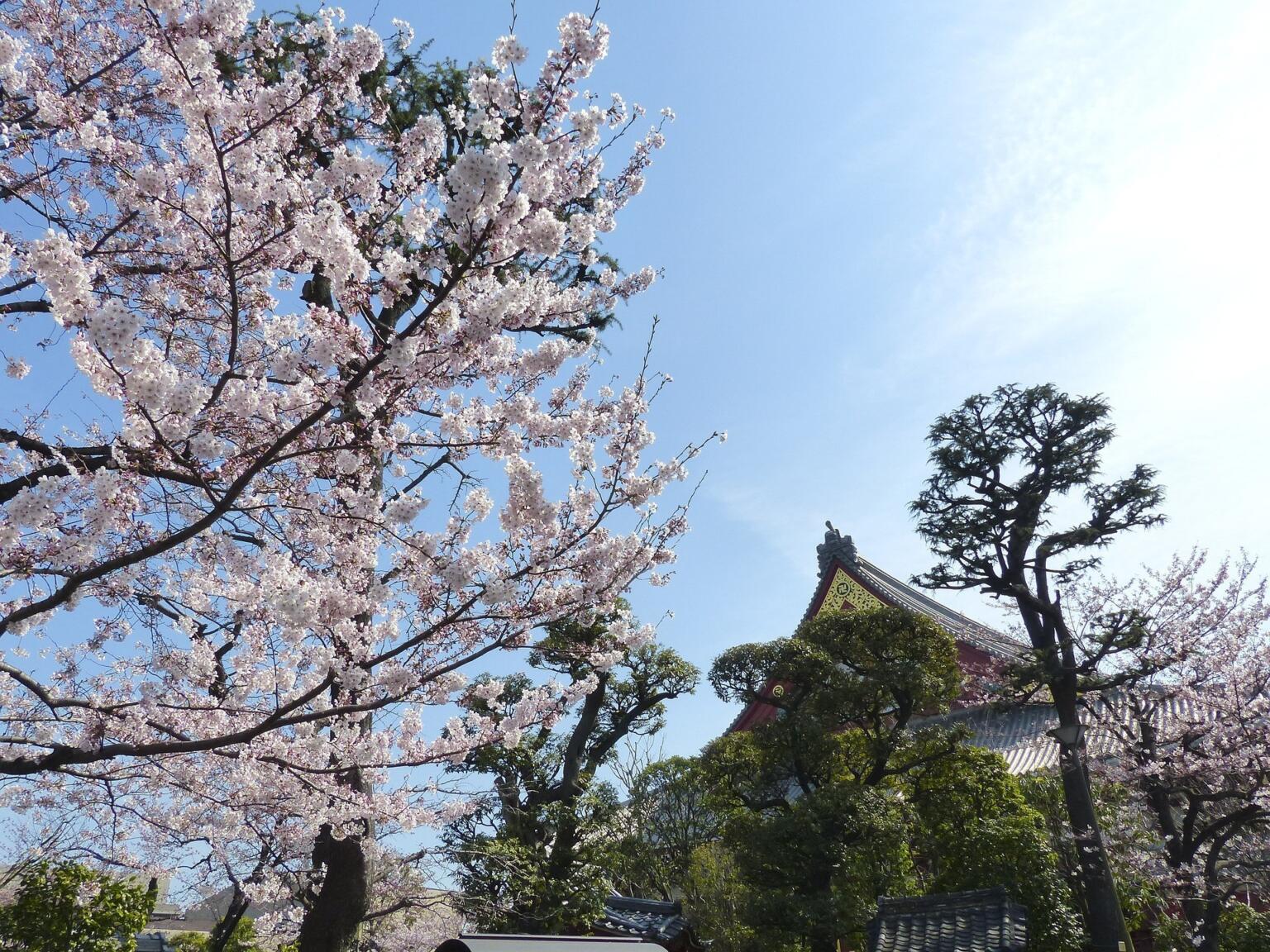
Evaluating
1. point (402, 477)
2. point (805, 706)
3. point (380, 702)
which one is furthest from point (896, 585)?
point (380, 702)

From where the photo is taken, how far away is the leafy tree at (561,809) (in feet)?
41.2

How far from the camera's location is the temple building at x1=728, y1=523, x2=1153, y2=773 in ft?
64.4

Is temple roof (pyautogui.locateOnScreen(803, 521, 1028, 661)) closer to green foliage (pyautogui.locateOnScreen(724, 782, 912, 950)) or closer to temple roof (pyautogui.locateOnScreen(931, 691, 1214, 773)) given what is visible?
temple roof (pyautogui.locateOnScreen(931, 691, 1214, 773))

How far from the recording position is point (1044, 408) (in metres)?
13.3

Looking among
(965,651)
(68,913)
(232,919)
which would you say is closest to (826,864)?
(232,919)

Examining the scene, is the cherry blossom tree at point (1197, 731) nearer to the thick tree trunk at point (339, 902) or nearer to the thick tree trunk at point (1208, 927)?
the thick tree trunk at point (1208, 927)

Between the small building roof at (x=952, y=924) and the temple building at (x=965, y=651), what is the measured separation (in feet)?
20.7

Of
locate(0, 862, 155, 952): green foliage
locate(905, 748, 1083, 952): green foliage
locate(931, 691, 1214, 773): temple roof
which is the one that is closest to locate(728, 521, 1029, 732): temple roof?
locate(931, 691, 1214, 773): temple roof

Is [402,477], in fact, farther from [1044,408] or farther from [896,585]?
[896,585]

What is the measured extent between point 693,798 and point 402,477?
15552 millimetres

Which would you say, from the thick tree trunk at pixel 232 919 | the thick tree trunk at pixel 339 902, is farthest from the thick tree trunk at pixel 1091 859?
the thick tree trunk at pixel 232 919

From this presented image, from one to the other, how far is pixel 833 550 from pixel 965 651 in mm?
4852

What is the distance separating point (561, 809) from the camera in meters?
14.6

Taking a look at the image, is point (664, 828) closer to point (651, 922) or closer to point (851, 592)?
point (651, 922)
